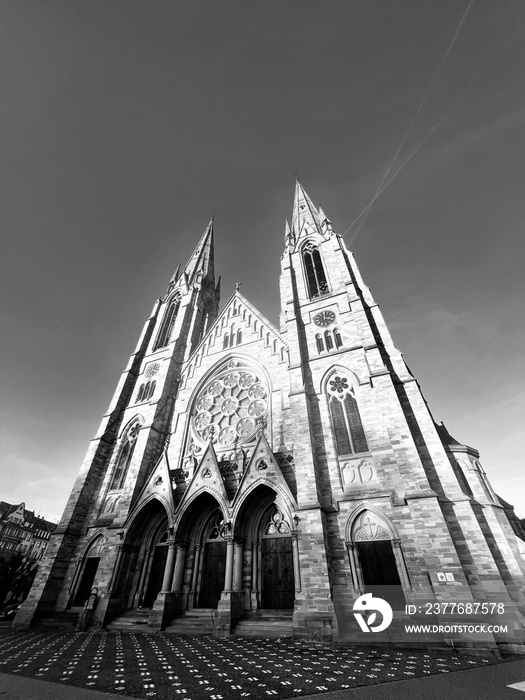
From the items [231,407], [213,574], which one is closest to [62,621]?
[213,574]

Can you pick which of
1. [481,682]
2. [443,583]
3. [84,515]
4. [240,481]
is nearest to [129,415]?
[84,515]

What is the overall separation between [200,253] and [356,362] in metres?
28.1

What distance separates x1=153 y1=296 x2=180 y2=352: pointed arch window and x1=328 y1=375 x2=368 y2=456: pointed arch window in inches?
645

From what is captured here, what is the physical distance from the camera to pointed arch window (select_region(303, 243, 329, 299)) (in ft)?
73.0

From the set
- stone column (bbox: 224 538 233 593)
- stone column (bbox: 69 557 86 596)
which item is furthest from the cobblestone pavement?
stone column (bbox: 69 557 86 596)

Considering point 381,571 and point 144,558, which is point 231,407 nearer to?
point 144,558

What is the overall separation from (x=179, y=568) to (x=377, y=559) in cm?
835

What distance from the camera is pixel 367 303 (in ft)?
63.2

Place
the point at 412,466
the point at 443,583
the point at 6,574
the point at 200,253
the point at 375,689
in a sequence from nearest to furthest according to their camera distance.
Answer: the point at 375,689 → the point at 443,583 → the point at 412,466 → the point at 6,574 → the point at 200,253

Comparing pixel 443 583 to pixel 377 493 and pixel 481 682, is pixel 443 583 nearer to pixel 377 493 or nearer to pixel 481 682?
pixel 377 493

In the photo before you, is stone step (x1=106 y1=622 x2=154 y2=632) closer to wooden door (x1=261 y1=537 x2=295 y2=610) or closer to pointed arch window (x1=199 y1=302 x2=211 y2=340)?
wooden door (x1=261 y1=537 x2=295 y2=610)

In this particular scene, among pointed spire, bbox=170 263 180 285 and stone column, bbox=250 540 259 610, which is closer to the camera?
stone column, bbox=250 540 259 610

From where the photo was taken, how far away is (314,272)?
77.2 feet

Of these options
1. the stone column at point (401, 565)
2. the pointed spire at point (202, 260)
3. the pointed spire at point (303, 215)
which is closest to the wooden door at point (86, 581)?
the stone column at point (401, 565)
